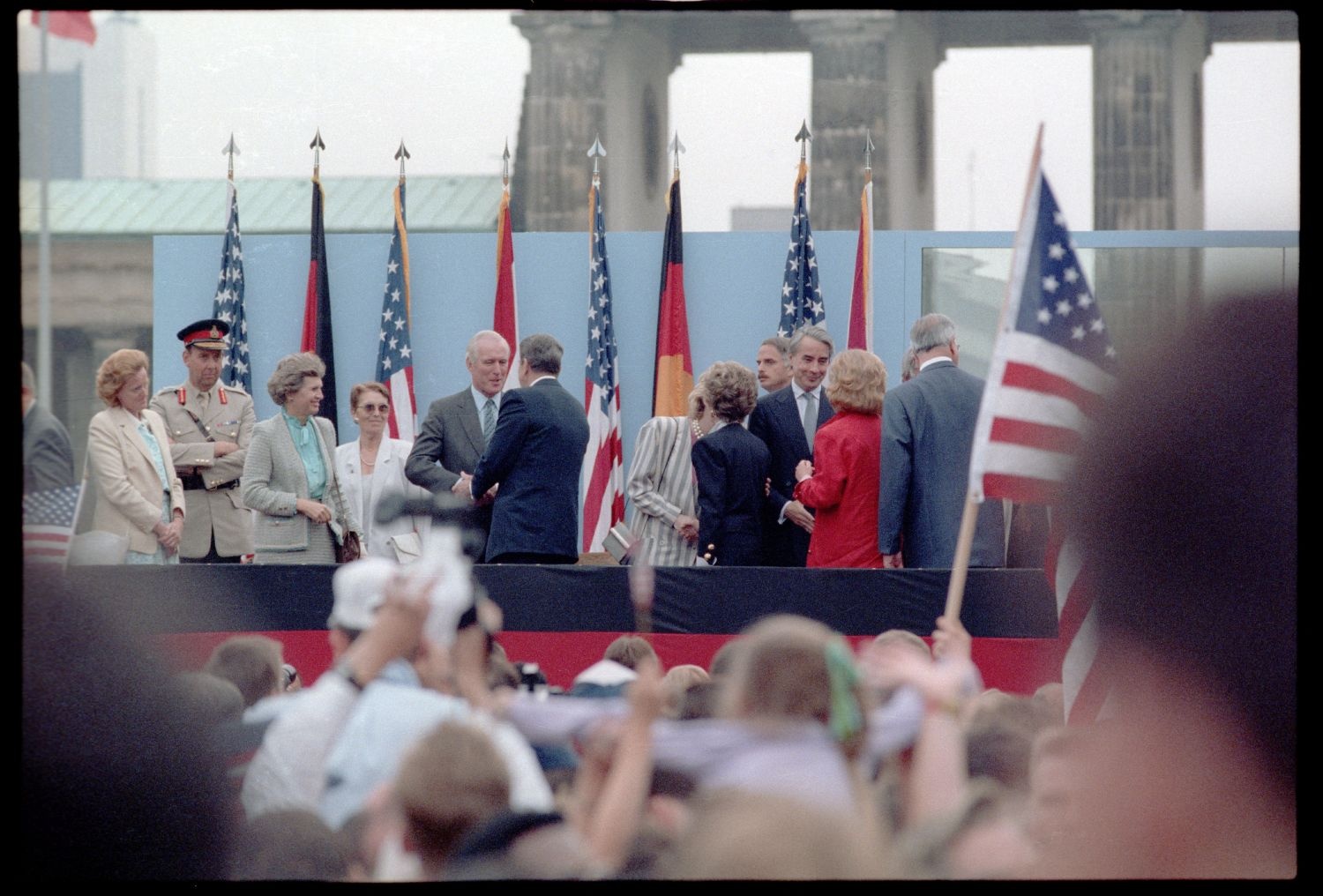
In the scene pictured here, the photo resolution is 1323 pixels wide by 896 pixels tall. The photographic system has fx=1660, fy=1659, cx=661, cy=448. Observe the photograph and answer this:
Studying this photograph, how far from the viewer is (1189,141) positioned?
4301mm

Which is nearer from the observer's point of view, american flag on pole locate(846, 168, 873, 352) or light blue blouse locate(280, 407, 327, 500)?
light blue blouse locate(280, 407, 327, 500)

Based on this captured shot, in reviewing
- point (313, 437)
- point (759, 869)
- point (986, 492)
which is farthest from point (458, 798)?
point (313, 437)

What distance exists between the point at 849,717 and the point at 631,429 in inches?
354

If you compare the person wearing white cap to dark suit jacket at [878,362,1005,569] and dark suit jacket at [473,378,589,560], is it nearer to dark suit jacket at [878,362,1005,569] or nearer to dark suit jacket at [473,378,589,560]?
dark suit jacket at [878,362,1005,569]

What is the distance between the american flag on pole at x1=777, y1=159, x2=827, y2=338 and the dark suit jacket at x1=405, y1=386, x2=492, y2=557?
164 inches

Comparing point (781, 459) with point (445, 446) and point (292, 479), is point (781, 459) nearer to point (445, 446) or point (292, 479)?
point (445, 446)

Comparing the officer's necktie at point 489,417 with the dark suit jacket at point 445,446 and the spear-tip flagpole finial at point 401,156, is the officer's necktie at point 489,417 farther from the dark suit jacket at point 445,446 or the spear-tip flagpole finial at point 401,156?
the spear-tip flagpole finial at point 401,156

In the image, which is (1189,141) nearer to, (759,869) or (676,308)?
(759,869)

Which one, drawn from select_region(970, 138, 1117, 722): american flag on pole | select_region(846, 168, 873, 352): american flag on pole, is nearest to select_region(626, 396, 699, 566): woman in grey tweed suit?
select_region(846, 168, 873, 352): american flag on pole

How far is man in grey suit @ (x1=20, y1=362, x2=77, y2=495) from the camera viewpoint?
11.5ft

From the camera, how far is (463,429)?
7426 mm

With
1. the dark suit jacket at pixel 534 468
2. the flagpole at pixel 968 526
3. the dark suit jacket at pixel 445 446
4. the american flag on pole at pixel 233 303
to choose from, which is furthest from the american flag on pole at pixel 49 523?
the american flag on pole at pixel 233 303

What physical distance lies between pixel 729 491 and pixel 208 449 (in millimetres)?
2408

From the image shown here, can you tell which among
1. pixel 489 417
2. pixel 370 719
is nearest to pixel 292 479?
pixel 489 417
